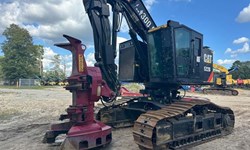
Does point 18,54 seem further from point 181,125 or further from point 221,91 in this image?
point 181,125

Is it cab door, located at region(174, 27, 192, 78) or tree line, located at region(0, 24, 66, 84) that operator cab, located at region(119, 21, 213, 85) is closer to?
cab door, located at region(174, 27, 192, 78)

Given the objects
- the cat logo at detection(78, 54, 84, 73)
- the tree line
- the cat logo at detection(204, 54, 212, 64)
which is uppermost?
the tree line

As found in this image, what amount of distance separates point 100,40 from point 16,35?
61.2 metres

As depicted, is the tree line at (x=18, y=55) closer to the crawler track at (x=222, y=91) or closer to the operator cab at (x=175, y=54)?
the crawler track at (x=222, y=91)

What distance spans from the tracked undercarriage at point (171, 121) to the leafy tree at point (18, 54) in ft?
183

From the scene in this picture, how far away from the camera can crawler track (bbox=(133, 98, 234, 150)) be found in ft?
18.7

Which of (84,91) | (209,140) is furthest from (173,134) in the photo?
(84,91)

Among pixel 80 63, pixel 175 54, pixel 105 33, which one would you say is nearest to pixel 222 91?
pixel 175 54

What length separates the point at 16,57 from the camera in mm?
59562

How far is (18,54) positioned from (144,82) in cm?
5851

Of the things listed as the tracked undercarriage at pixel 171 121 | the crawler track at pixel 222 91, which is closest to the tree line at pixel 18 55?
the crawler track at pixel 222 91

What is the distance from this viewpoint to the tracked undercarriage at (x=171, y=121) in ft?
18.8

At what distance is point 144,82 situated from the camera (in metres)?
8.12

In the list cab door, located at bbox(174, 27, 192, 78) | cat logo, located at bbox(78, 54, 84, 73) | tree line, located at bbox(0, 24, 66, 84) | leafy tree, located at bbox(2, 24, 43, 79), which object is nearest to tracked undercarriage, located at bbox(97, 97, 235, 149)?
cab door, located at bbox(174, 27, 192, 78)
